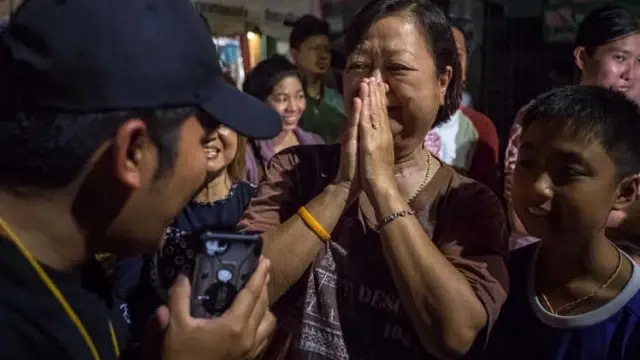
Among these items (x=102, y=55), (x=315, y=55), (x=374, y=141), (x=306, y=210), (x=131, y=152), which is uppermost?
(x=102, y=55)

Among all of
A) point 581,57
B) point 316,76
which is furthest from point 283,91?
point 581,57

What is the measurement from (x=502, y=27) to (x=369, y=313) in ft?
11.2

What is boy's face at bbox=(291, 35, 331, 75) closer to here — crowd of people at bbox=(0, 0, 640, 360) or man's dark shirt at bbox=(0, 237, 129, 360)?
crowd of people at bbox=(0, 0, 640, 360)

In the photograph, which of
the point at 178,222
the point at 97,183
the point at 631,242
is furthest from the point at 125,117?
the point at 631,242

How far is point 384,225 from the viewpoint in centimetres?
138

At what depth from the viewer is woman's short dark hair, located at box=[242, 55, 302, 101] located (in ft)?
11.5

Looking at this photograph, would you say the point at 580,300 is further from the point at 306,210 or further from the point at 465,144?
→ the point at 465,144

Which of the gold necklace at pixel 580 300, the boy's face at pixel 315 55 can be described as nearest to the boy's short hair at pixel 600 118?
the gold necklace at pixel 580 300

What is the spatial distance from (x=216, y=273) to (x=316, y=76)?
291cm

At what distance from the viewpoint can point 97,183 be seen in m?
0.98

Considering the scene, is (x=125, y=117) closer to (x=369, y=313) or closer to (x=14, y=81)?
(x=14, y=81)

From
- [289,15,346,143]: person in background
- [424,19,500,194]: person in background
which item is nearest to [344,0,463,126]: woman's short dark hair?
[424,19,500,194]: person in background

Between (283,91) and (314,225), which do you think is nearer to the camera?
(314,225)

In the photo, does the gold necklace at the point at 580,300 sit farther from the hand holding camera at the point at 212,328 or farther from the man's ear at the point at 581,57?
the man's ear at the point at 581,57
